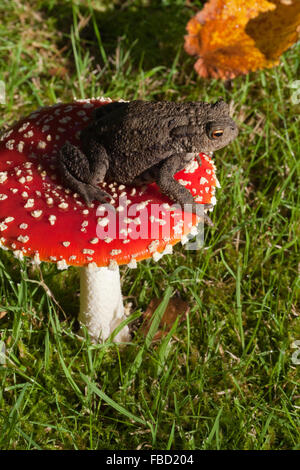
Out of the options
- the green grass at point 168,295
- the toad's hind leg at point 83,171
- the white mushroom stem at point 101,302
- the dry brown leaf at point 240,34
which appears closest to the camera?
the toad's hind leg at point 83,171

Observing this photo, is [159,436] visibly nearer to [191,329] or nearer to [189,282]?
[191,329]

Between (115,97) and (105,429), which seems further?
(115,97)

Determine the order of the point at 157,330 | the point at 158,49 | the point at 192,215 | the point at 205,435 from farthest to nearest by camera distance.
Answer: the point at 158,49 < the point at 157,330 < the point at 205,435 < the point at 192,215

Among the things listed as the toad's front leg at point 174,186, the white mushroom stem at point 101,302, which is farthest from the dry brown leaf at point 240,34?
the white mushroom stem at point 101,302

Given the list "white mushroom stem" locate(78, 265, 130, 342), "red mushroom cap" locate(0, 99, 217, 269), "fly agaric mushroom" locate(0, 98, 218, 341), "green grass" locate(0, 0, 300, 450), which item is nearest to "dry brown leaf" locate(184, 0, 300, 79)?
"green grass" locate(0, 0, 300, 450)

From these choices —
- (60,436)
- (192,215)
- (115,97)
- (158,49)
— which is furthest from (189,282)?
(158,49)

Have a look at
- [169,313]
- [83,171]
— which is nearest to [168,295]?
[169,313]

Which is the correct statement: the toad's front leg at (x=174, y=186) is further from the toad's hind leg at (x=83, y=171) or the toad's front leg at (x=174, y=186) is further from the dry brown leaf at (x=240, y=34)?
the dry brown leaf at (x=240, y=34)
